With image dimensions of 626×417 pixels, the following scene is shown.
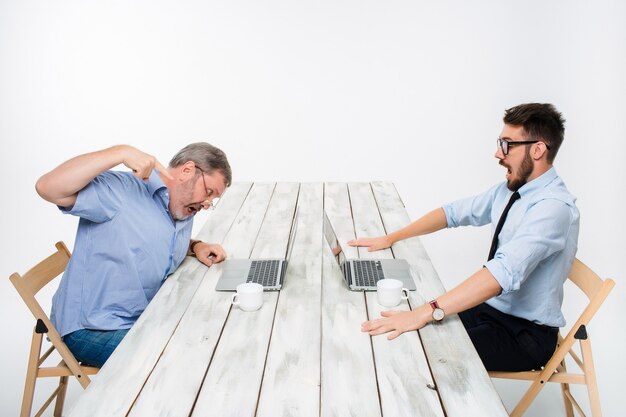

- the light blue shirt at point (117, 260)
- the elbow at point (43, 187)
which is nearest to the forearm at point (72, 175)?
the elbow at point (43, 187)

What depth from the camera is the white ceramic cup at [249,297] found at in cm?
214

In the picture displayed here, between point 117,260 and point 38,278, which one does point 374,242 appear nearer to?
point 117,260

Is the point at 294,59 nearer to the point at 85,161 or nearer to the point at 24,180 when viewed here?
the point at 24,180

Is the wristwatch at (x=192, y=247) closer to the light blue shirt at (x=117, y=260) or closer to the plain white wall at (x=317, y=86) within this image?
the light blue shirt at (x=117, y=260)

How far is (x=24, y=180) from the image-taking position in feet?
18.2

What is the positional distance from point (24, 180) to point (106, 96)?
3.15ft

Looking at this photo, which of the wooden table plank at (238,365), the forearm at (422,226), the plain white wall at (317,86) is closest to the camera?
the wooden table plank at (238,365)

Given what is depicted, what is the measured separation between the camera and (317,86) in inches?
220

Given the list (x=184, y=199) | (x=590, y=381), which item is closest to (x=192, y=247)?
(x=184, y=199)

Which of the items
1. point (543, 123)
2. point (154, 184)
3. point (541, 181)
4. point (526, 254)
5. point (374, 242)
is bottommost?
point (374, 242)

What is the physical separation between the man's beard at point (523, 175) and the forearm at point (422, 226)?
0.41 metres

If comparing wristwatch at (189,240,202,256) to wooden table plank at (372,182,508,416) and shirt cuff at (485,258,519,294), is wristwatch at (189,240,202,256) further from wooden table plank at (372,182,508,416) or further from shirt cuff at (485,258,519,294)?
shirt cuff at (485,258,519,294)

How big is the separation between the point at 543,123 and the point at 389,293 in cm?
94

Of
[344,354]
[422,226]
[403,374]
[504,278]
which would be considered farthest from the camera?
[422,226]
